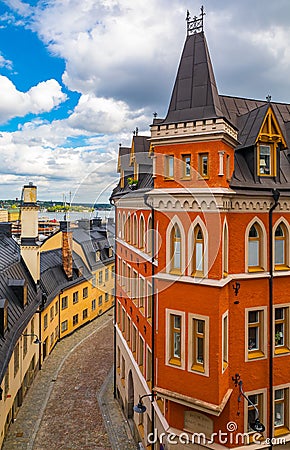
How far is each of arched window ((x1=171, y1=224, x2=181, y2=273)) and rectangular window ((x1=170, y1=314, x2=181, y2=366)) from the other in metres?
1.86

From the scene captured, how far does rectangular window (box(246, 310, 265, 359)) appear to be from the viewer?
49.8 feet

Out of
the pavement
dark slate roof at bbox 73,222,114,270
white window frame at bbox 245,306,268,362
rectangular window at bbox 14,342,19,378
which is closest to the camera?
white window frame at bbox 245,306,268,362

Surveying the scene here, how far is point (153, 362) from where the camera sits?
16.9m

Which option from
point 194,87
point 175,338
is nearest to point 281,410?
point 175,338

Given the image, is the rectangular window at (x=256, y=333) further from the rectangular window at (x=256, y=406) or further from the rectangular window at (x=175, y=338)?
the rectangular window at (x=175, y=338)

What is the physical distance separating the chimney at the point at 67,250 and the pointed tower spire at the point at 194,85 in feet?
87.5

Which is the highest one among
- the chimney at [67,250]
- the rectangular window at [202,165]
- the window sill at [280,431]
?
the rectangular window at [202,165]

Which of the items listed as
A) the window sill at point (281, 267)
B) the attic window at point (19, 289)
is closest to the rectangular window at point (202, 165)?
the window sill at point (281, 267)

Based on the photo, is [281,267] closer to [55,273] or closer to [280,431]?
[280,431]

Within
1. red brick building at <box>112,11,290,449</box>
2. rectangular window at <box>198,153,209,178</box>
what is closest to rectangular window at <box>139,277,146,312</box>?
red brick building at <box>112,11,290,449</box>

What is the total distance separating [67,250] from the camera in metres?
40.9

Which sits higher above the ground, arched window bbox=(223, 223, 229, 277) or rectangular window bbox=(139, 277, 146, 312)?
arched window bbox=(223, 223, 229, 277)

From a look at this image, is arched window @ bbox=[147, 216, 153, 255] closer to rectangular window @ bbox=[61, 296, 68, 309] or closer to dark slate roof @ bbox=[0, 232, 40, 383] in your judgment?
dark slate roof @ bbox=[0, 232, 40, 383]

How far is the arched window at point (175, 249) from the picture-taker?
14406mm
